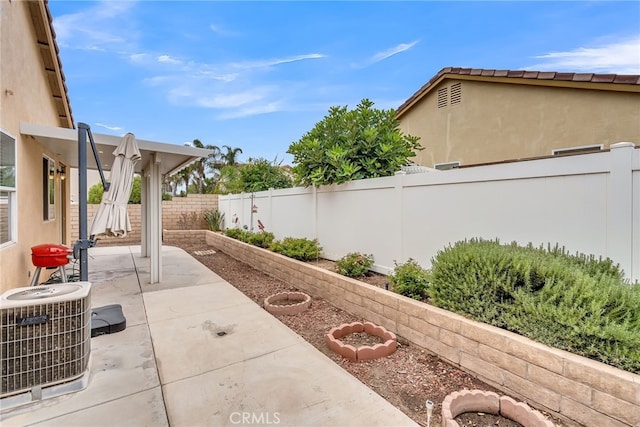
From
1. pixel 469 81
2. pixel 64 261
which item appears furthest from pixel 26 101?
pixel 469 81

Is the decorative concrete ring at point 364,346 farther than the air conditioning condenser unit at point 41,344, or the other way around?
the decorative concrete ring at point 364,346

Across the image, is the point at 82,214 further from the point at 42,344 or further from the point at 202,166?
the point at 202,166

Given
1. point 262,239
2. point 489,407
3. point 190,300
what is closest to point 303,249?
point 190,300

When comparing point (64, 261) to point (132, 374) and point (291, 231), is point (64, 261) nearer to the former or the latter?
point (132, 374)

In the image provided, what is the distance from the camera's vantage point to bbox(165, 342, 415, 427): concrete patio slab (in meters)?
2.38

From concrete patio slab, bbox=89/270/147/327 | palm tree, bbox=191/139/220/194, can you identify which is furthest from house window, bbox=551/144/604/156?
palm tree, bbox=191/139/220/194

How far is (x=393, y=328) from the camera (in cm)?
405

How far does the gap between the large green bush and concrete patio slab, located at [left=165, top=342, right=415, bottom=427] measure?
56.4 inches

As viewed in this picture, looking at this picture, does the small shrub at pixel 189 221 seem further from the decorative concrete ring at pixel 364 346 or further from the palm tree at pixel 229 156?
the palm tree at pixel 229 156

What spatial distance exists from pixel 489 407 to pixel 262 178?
11130 mm

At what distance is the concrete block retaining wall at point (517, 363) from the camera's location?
212cm

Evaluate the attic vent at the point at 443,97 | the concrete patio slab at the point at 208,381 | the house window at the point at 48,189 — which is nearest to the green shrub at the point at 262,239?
the concrete patio slab at the point at 208,381

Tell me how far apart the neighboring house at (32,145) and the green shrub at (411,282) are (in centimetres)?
507

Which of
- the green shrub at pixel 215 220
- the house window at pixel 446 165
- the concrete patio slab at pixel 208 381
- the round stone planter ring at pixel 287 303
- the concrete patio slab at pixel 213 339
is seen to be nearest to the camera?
the concrete patio slab at pixel 208 381
